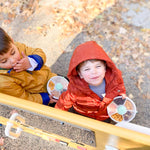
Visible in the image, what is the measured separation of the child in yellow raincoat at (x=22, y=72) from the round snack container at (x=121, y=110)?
78 cm

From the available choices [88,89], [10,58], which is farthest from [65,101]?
[10,58]

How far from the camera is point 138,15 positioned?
129 inches

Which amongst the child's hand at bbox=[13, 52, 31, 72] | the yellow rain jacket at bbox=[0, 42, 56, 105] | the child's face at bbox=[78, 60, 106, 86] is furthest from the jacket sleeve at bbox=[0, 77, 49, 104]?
the child's face at bbox=[78, 60, 106, 86]

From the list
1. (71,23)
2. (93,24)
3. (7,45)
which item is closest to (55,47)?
(71,23)

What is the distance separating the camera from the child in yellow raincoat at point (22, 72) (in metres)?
1.61

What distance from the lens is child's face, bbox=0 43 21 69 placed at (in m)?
1.59

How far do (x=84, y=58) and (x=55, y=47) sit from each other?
5.57 ft

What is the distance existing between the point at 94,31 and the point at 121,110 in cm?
170

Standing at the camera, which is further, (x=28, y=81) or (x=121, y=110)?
(x=121, y=110)

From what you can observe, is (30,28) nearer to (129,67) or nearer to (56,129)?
(129,67)

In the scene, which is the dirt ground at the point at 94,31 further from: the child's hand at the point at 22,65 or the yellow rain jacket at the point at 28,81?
A: the child's hand at the point at 22,65

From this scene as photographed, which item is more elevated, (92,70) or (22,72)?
(92,70)

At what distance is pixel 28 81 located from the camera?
1942mm

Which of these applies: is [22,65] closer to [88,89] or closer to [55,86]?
[55,86]
